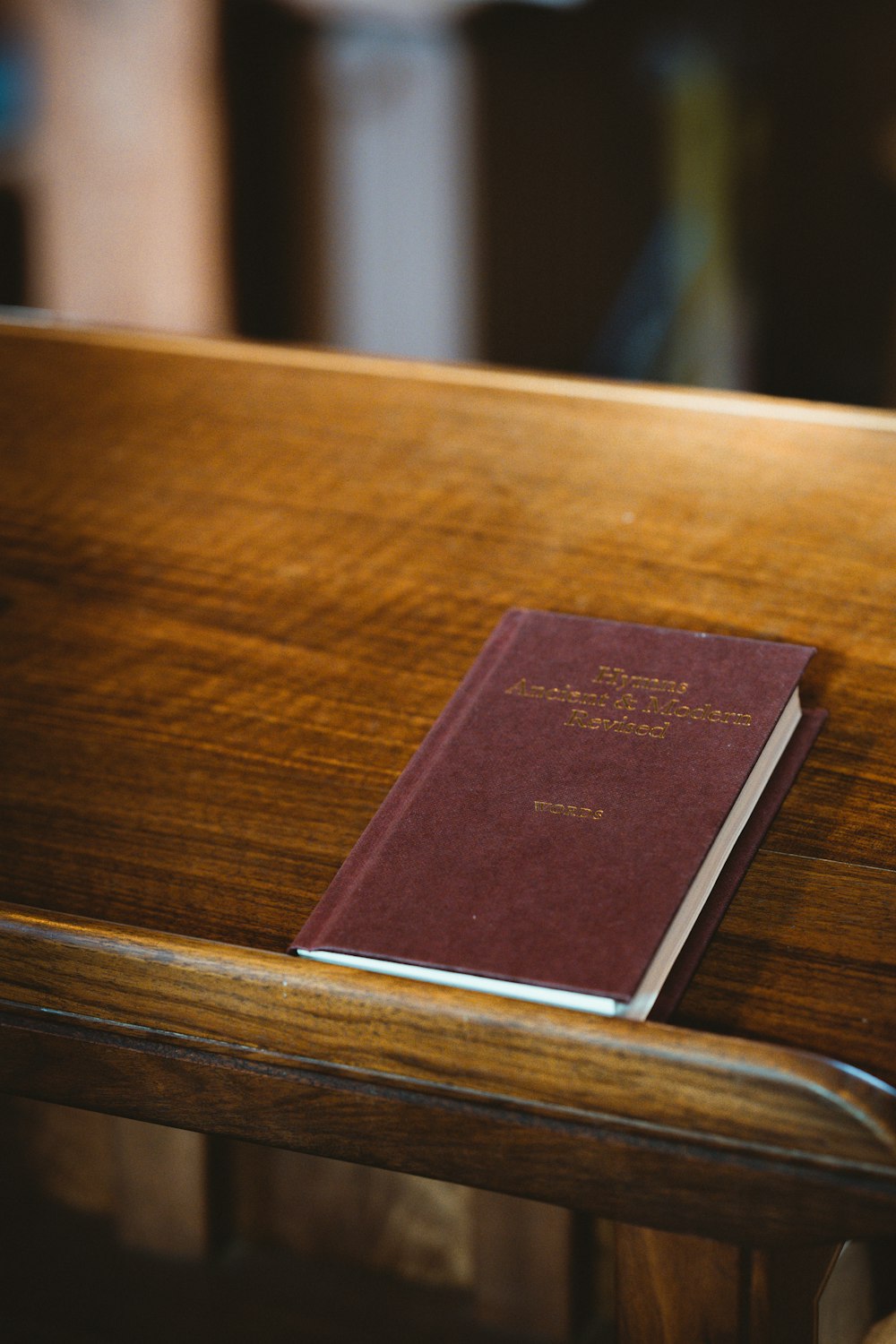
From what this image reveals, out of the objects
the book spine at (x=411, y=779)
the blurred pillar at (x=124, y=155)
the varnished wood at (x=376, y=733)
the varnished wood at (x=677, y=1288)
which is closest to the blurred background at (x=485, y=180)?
the blurred pillar at (x=124, y=155)

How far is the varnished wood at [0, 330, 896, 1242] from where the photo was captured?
623 mm

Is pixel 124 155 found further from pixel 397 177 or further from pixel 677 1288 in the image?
pixel 677 1288

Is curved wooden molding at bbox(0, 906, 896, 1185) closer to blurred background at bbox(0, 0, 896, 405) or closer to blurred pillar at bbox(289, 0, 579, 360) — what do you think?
blurred background at bbox(0, 0, 896, 405)

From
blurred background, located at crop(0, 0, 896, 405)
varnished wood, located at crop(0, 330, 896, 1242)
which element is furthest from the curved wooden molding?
blurred background, located at crop(0, 0, 896, 405)

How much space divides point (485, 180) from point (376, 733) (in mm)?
2927

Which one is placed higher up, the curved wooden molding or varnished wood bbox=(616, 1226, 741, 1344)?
the curved wooden molding

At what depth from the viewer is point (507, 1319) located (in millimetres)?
1198

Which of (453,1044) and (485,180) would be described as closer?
(453,1044)

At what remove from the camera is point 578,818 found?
0.72 meters

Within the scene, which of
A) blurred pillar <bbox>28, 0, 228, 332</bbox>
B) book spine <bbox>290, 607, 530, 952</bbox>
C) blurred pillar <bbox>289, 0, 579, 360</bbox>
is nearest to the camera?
book spine <bbox>290, 607, 530, 952</bbox>

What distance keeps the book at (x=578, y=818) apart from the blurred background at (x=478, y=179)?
2.69 metres

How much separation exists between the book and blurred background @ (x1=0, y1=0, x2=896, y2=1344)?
2.69 meters

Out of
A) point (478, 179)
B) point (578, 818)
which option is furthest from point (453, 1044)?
point (478, 179)

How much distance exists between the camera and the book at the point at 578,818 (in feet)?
2.14
